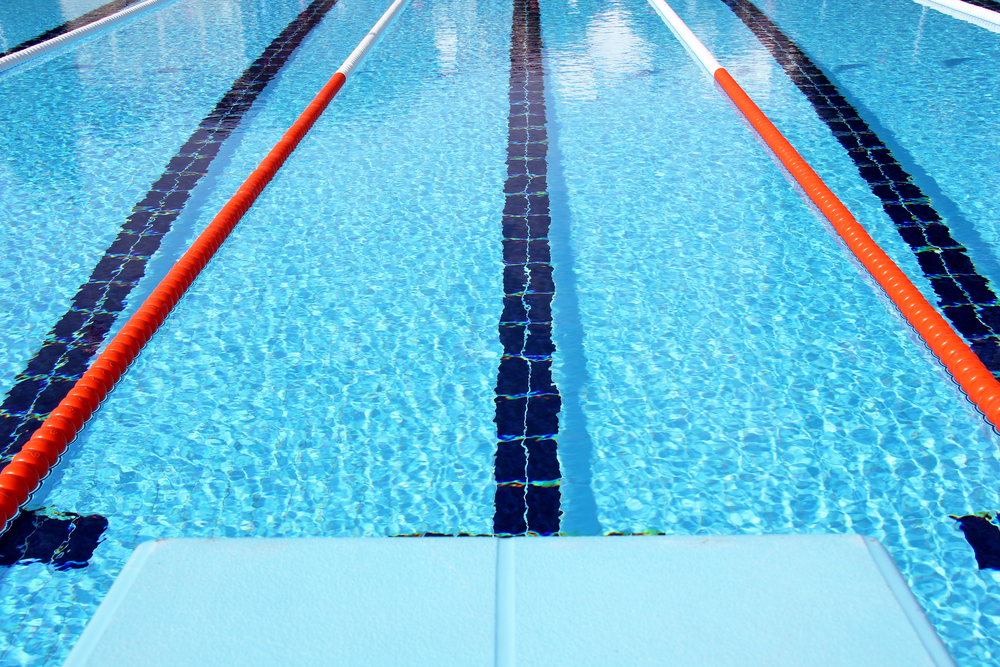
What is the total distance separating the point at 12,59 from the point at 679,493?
628 cm

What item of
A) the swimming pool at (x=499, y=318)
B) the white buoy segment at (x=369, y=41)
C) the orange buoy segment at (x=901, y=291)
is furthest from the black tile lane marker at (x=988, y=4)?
the white buoy segment at (x=369, y=41)

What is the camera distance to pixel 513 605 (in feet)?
3.46

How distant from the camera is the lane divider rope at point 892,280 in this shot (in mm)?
2396

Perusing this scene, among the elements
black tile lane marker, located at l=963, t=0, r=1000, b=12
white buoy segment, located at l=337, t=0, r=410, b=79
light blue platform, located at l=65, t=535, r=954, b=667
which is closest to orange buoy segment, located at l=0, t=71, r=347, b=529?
light blue platform, located at l=65, t=535, r=954, b=667

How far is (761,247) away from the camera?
127 inches

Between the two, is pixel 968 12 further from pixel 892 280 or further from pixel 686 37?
pixel 892 280

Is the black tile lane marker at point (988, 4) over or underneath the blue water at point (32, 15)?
over

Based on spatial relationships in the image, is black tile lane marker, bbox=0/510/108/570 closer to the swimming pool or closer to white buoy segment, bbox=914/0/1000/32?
the swimming pool

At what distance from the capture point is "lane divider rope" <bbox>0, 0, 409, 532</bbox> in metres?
2.17

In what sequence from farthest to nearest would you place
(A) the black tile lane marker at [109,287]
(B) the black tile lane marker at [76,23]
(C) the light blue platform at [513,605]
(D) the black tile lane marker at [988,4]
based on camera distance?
1. (B) the black tile lane marker at [76,23]
2. (D) the black tile lane marker at [988,4]
3. (A) the black tile lane marker at [109,287]
4. (C) the light blue platform at [513,605]

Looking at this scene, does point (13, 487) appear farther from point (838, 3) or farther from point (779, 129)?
point (838, 3)

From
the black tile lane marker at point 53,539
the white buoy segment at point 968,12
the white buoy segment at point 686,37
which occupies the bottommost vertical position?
the black tile lane marker at point 53,539

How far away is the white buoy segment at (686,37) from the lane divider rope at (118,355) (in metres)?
2.92

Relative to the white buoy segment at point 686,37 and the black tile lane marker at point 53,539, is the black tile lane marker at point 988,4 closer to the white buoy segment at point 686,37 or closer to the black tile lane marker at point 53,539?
the white buoy segment at point 686,37
